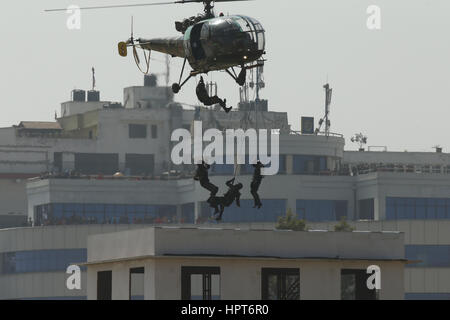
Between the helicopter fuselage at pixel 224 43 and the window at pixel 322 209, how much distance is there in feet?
363

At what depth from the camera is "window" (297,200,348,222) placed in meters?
171

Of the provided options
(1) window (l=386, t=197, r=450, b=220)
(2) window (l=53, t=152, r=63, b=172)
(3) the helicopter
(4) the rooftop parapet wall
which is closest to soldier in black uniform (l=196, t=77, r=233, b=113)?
(3) the helicopter

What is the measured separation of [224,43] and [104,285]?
1689 centimetres

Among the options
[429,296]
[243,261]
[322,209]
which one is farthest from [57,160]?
[243,261]

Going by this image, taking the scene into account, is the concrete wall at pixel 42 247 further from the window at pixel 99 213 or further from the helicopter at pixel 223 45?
the helicopter at pixel 223 45

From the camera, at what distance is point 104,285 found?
71.9m

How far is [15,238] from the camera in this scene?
159 m

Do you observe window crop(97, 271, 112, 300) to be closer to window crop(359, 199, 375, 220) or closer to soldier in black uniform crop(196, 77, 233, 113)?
soldier in black uniform crop(196, 77, 233, 113)

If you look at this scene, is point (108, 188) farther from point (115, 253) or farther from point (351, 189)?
point (115, 253)

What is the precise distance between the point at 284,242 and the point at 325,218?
102 metres

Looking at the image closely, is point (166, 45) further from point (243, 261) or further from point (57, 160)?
point (57, 160)

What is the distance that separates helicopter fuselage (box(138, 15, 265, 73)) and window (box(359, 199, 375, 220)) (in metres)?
112

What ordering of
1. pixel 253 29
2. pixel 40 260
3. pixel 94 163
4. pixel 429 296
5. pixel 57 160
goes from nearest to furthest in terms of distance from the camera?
pixel 253 29 → pixel 429 296 → pixel 40 260 → pixel 57 160 → pixel 94 163
